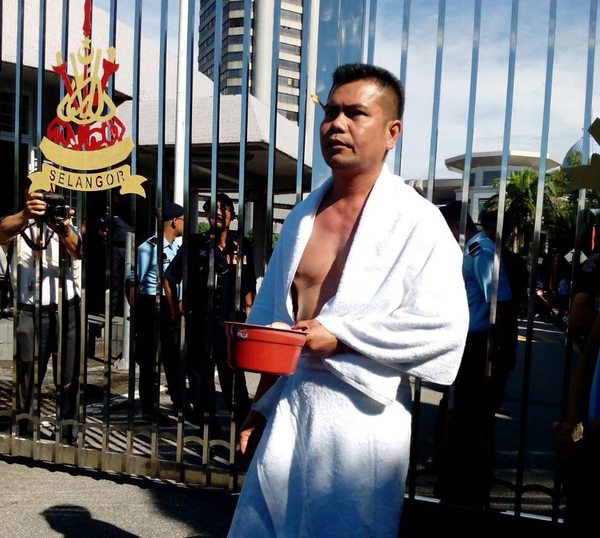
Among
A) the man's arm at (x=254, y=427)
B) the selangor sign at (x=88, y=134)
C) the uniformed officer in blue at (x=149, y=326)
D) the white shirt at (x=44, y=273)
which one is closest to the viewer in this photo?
the man's arm at (x=254, y=427)

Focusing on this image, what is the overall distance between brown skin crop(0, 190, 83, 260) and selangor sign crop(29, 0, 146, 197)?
0.58 feet

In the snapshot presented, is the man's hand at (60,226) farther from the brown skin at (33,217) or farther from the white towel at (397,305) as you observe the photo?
the white towel at (397,305)

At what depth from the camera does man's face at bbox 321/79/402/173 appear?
6.46 ft

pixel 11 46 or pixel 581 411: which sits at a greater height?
pixel 11 46

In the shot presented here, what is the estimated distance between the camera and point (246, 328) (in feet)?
5.84

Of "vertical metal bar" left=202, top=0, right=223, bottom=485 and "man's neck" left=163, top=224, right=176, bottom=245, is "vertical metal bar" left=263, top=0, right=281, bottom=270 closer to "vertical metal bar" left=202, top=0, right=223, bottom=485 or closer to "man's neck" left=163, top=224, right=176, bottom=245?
"vertical metal bar" left=202, top=0, right=223, bottom=485

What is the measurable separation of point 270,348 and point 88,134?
2598mm

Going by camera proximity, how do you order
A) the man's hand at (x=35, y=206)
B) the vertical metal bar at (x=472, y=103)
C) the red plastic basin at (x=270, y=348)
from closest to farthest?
the red plastic basin at (x=270, y=348) < the vertical metal bar at (x=472, y=103) < the man's hand at (x=35, y=206)

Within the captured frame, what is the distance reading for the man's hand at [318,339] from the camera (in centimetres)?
180

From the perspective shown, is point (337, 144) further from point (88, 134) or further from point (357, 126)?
point (88, 134)

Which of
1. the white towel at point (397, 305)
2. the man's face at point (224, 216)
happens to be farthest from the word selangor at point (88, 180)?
the white towel at point (397, 305)

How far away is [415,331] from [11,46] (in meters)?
7.47

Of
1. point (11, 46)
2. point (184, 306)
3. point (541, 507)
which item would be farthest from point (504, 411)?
point (11, 46)

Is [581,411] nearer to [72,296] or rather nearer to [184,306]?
[184,306]
